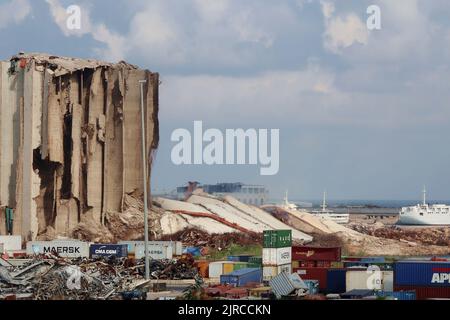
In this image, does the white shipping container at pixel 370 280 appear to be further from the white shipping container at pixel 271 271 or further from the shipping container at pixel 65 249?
the shipping container at pixel 65 249

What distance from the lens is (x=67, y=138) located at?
110m

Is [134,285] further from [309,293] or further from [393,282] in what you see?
[393,282]

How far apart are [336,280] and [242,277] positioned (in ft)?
17.7

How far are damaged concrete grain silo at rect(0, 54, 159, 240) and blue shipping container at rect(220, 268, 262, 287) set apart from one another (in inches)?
1638

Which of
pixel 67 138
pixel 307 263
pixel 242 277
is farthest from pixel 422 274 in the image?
pixel 67 138

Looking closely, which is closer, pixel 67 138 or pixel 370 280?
pixel 370 280

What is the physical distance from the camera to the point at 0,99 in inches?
4158

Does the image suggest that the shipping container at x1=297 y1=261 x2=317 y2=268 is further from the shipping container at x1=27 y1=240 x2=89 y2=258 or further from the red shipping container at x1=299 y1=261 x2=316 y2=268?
the shipping container at x1=27 y1=240 x2=89 y2=258

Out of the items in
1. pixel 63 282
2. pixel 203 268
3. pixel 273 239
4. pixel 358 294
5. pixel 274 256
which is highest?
pixel 273 239

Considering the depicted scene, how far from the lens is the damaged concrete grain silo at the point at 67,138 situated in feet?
342

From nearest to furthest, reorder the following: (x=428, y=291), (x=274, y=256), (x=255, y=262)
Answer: (x=428, y=291) → (x=274, y=256) → (x=255, y=262)

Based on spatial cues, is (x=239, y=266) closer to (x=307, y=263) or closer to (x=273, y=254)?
(x=307, y=263)

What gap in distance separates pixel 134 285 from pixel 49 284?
657 cm

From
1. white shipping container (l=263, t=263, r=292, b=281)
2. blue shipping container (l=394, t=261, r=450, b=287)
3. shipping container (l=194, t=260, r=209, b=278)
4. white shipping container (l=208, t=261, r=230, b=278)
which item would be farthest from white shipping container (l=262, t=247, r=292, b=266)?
blue shipping container (l=394, t=261, r=450, b=287)
